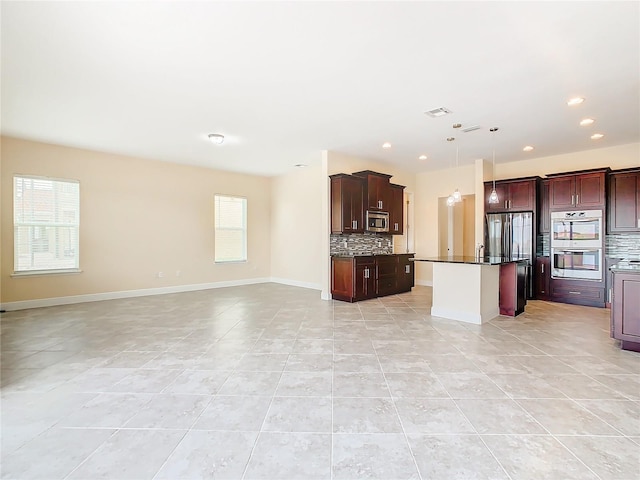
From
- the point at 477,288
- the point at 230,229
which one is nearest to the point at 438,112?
the point at 477,288

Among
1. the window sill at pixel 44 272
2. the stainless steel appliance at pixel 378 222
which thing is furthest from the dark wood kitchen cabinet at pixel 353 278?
the window sill at pixel 44 272

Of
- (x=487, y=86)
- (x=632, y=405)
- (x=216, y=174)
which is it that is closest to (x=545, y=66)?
(x=487, y=86)

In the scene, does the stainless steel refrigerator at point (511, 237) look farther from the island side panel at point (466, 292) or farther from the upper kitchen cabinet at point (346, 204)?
the upper kitchen cabinet at point (346, 204)

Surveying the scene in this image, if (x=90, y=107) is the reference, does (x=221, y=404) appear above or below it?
below

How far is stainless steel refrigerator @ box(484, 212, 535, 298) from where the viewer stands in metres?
6.07

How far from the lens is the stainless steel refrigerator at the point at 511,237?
607cm

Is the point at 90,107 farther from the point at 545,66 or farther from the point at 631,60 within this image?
the point at 631,60

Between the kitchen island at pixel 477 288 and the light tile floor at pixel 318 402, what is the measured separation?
377 mm

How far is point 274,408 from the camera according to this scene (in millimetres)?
2180

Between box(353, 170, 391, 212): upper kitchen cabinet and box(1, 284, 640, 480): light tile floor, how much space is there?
9.53 ft

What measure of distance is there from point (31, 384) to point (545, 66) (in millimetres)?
5424

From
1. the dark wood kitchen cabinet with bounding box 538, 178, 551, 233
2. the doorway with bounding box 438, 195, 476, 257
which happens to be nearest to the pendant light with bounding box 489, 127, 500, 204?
the dark wood kitchen cabinet with bounding box 538, 178, 551, 233

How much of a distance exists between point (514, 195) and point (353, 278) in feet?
12.3

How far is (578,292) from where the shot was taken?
18.4 feet
